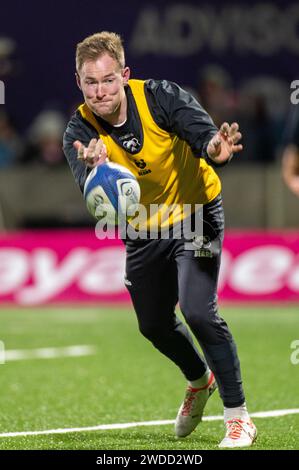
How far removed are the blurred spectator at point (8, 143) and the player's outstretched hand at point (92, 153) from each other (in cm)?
964

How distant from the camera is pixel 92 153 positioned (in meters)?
5.95

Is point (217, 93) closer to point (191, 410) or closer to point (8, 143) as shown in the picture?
point (8, 143)

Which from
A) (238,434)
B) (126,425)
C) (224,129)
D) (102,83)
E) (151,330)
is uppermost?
(102,83)

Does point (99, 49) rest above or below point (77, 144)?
above

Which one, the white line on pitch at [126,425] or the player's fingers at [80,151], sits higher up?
the player's fingers at [80,151]

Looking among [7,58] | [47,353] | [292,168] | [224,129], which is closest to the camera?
[224,129]

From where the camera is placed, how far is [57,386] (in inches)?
355

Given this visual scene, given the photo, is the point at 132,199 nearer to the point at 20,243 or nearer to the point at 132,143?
the point at 132,143

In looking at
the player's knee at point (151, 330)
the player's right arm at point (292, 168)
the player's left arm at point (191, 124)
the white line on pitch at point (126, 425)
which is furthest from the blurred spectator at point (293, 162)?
the player's left arm at point (191, 124)

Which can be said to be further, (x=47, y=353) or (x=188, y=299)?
(x=47, y=353)

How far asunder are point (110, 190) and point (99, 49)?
0.76 metres

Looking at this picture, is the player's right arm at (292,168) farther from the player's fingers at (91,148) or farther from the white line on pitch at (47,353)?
the white line on pitch at (47,353)

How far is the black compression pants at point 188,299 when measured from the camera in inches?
248

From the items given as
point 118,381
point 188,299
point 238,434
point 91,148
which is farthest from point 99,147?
point 118,381
